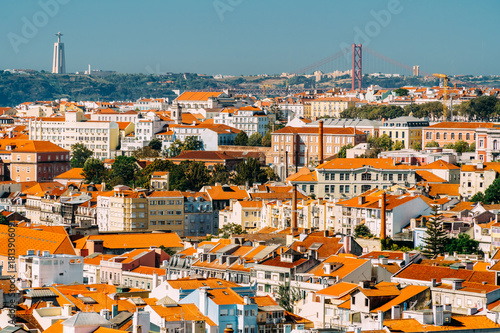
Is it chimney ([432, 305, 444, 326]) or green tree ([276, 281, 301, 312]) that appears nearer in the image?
chimney ([432, 305, 444, 326])

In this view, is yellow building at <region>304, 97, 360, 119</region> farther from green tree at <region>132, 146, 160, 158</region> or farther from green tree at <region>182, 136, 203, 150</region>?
green tree at <region>132, 146, 160, 158</region>

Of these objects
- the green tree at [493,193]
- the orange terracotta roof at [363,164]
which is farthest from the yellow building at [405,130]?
the green tree at [493,193]

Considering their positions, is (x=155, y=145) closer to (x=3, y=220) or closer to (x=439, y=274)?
(x=3, y=220)

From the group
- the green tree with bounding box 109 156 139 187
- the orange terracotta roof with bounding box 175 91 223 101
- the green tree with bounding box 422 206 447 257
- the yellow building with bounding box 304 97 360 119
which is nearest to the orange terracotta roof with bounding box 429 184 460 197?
the green tree with bounding box 422 206 447 257

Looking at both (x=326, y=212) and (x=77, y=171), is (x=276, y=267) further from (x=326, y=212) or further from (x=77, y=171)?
(x=77, y=171)

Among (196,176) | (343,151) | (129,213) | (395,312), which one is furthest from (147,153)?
(395,312)
